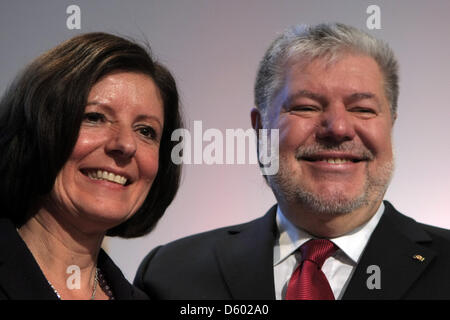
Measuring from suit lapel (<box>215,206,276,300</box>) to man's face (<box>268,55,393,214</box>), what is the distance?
17 centimetres

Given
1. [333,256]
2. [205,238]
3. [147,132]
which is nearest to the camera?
[147,132]

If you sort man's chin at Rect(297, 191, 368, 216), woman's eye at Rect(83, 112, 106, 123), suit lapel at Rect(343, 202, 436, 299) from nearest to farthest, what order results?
1. woman's eye at Rect(83, 112, 106, 123)
2. suit lapel at Rect(343, 202, 436, 299)
3. man's chin at Rect(297, 191, 368, 216)

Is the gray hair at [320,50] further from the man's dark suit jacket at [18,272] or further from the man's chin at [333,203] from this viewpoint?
the man's dark suit jacket at [18,272]

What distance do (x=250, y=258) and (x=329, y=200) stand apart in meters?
0.32

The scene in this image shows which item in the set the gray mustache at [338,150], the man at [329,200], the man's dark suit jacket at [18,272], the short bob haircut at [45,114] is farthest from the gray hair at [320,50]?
the man's dark suit jacket at [18,272]

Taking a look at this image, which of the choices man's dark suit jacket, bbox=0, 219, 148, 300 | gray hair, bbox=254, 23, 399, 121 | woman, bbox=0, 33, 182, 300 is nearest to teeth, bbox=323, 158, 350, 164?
gray hair, bbox=254, 23, 399, 121

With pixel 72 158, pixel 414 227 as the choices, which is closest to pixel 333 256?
pixel 414 227

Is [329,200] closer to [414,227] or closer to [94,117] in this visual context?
[414,227]

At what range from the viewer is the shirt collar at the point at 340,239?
1.90m

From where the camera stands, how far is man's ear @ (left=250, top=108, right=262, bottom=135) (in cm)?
212

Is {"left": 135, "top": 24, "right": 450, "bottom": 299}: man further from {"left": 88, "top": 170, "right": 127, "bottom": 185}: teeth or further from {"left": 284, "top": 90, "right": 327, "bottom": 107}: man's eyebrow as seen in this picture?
{"left": 88, "top": 170, "right": 127, "bottom": 185}: teeth

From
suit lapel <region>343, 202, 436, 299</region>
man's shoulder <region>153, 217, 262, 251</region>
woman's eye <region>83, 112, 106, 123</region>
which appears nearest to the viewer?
woman's eye <region>83, 112, 106, 123</region>

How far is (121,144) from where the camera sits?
5.42ft
